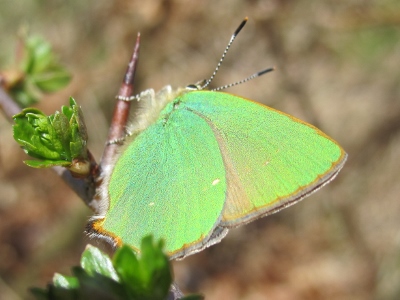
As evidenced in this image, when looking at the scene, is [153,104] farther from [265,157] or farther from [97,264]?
[97,264]

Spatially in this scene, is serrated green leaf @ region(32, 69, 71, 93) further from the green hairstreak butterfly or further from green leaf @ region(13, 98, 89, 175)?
green leaf @ region(13, 98, 89, 175)

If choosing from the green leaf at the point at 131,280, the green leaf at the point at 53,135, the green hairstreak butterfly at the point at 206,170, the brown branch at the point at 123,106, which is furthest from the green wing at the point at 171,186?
the green leaf at the point at 131,280

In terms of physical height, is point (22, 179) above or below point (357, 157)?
above

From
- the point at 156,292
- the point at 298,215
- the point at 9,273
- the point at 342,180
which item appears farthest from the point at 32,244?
the point at 156,292

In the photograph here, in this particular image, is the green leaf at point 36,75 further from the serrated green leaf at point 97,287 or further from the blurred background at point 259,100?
the blurred background at point 259,100

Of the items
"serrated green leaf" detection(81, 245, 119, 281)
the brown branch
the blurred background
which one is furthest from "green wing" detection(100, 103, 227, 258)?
the blurred background

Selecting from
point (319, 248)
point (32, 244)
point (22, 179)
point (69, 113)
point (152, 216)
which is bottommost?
point (319, 248)

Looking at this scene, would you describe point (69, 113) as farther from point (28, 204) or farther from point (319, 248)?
point (319, 248)

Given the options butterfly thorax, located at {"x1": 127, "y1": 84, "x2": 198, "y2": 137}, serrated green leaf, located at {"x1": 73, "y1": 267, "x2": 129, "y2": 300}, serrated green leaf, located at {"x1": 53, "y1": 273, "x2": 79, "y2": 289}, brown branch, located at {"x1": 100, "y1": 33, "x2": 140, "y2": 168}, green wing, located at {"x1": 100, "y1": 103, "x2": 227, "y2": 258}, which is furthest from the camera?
butterfly thorax, located at {"x1": 127, "y1": 84, "x2": 198, "y2": 137}

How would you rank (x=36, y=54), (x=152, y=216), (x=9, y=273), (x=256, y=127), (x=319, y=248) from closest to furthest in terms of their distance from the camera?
1. (x=152, y=216)
2. (x=256, y=127)
3. (x=36, y=54)
4. (x=9, y=273)
5. (x=319, y=248)
